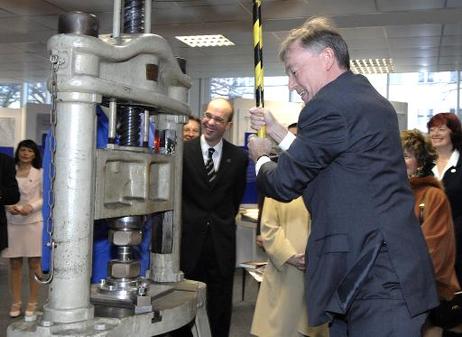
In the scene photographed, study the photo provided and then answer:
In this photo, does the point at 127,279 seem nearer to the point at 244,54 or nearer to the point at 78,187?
the point at 78,187

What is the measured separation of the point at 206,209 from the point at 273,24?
14.3ft

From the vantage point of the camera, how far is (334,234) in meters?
1.61

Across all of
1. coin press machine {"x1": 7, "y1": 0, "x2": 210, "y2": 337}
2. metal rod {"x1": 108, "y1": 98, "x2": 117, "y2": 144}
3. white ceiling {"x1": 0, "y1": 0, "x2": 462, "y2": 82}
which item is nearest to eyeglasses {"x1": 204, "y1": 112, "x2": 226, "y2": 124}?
coin press machine {"x1": 7, "y1": 0, "x2": 210, "y2": 337}

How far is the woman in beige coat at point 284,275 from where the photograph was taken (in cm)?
289

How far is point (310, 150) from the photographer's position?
1.62m

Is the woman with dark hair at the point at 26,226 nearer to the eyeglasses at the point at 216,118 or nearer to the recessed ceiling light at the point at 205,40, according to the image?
the eyeglasses at the point at 216,118

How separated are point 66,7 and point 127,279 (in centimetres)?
597

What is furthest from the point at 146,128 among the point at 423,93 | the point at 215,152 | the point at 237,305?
the point at 423,93

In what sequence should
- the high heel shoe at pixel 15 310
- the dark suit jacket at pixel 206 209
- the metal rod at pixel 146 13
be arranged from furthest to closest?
the high heel shoe at pixel 15 310 < the dark suit jacket at pixel 206 209 < the metal rod at pixel 146 13

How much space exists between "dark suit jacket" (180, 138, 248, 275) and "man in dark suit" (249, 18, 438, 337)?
153cm

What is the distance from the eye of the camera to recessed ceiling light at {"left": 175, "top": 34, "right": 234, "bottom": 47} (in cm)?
809

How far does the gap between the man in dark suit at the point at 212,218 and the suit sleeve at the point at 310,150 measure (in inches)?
60.5

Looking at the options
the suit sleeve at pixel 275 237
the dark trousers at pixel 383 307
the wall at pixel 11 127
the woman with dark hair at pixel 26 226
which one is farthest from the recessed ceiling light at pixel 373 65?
the dark trousers at pixel 383 307

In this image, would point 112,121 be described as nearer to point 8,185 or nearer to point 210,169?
point 210,169
